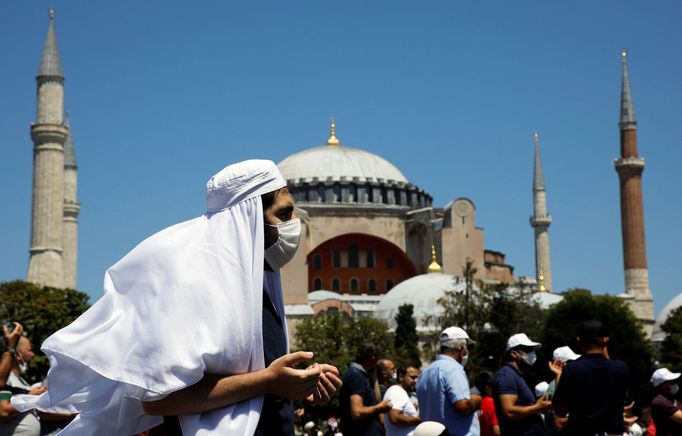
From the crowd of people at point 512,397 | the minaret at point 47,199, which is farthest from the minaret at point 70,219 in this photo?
the crowd of people at point 512,397

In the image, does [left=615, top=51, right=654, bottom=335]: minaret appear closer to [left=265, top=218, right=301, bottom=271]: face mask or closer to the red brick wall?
the red brick wall

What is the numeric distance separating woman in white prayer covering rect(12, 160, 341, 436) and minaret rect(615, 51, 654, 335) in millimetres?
52043

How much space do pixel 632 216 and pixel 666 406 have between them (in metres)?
47.1

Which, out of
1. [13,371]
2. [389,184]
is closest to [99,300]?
[13,371]

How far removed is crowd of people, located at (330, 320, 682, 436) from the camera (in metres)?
5.16

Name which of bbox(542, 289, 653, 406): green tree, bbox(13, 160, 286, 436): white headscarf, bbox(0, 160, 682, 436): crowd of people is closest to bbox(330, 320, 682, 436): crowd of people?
bbox(0, 160, 682, 436): crowd of people

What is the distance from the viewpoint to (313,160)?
66562 mm

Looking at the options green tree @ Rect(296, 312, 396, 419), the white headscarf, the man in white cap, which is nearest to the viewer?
the white headscarf

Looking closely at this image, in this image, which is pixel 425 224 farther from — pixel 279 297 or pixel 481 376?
pixel 279 297

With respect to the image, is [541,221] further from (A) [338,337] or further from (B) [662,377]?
(B) [662,377]

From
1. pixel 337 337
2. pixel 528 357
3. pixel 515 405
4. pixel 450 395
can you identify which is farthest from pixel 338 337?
pixel 450 395

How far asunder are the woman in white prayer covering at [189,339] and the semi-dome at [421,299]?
44118mm

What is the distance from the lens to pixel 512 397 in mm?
6355

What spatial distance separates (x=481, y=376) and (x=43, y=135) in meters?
40.8
